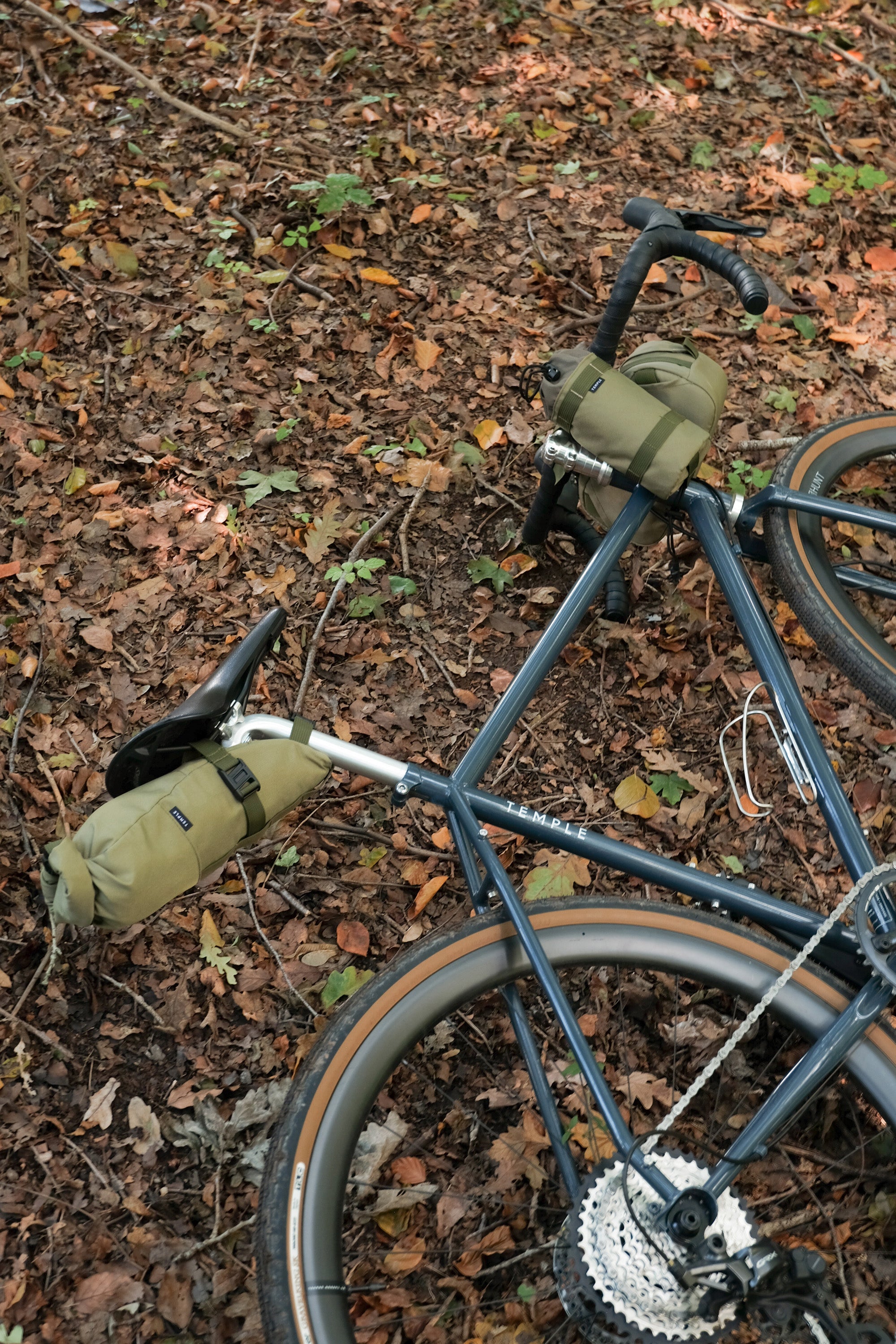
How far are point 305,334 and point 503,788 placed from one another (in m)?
2.42

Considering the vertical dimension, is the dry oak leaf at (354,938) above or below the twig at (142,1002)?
above

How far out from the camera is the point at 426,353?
13.8 ft

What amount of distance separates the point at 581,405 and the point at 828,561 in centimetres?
99

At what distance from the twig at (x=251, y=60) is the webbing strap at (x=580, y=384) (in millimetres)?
3802

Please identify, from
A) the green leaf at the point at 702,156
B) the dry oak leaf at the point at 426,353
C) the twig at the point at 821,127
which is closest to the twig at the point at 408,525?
the dry oak leaf at the point at 426,353

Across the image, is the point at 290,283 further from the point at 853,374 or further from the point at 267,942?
the point at 267,942

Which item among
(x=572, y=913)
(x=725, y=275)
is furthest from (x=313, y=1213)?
(x=725, y=275)

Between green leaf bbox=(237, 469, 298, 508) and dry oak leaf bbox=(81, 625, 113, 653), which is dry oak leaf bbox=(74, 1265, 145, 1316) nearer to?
dry oak leaf bbox=(81, 625, 113, 653)

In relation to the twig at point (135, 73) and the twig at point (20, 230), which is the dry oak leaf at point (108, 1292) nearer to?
the twig at point (20, 230)

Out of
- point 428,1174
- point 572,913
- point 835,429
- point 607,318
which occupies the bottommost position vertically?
point 428,1174

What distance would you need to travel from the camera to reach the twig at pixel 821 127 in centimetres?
504

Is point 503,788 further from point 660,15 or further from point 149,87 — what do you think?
point 660,15

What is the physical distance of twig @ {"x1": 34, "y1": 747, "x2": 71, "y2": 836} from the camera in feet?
9.71

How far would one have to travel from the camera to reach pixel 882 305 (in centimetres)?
445
